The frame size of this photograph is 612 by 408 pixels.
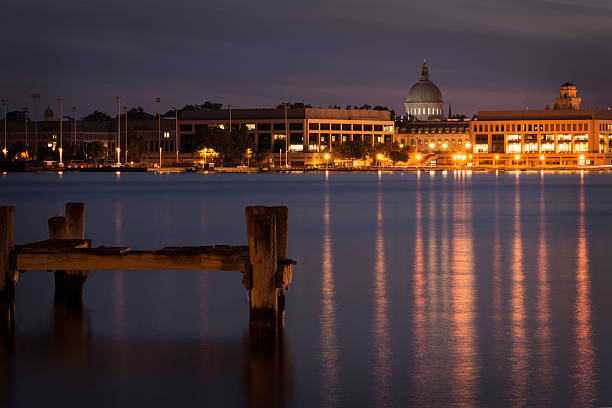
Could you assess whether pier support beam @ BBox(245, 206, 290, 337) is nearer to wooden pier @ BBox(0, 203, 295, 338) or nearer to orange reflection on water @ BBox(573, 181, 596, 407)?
wooden pier @ BBox(0, 203, 295, 338)

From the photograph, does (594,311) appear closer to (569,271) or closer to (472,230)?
(569,271)

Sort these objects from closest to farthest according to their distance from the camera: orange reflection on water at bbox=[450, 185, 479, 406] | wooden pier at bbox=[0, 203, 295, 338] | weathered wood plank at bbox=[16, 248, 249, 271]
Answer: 1. orange reflection on water at bbox=[450, 185, 479, 406]
2. wooden pier at bbox=[0, 203, 295, 338]
3. weathered wood plank at bbox=[16, 248, 249, 271]

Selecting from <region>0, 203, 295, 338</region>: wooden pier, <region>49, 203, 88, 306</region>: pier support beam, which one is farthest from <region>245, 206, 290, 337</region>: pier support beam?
<region>49, 203, 88, 306</region>: pier support beam

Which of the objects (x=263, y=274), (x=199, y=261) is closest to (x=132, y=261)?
(x=199, y=261)

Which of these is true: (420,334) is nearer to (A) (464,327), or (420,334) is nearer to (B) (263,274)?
(A) (464,327)

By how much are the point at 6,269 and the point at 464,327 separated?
1001 centimetres

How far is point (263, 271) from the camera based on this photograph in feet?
65.0

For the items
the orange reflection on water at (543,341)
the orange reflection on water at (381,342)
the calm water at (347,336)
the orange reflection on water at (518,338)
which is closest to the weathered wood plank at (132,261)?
the calm water at (347,336)

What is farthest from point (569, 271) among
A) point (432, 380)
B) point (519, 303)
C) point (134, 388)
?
point (134, 388)

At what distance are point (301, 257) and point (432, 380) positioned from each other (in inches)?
794

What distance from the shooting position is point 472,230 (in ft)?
176

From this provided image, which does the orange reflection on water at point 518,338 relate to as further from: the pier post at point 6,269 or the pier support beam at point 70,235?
the pier support beam at point 70,235

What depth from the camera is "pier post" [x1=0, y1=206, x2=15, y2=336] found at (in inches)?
807

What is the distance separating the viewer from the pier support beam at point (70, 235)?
2573 cm
